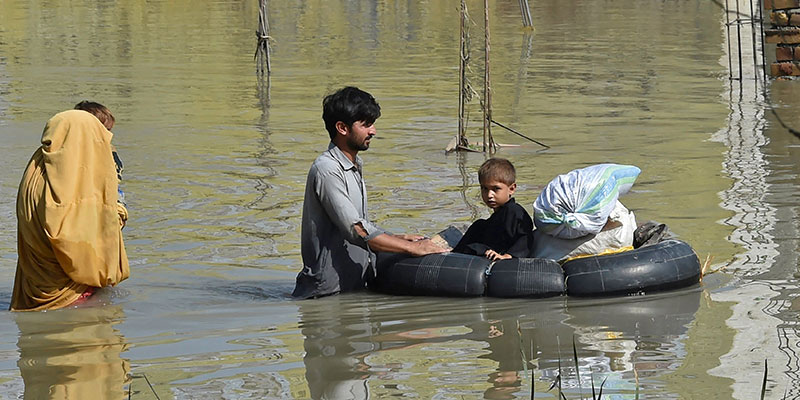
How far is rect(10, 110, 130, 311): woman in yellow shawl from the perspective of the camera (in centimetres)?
749

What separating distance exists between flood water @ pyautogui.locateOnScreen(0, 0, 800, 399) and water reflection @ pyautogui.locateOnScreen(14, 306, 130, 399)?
19 mm

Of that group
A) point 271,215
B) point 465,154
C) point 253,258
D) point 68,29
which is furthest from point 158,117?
point 68,29

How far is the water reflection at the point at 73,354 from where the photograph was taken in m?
6.06

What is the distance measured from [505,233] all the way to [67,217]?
259cm

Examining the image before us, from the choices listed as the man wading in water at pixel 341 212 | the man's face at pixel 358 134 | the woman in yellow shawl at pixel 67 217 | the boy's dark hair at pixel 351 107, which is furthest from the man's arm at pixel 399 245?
the woman in yellow shawl at pixel 67 217

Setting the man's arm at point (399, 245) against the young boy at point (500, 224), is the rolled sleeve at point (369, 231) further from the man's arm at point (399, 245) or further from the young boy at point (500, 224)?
the young boy at point (500, 224)

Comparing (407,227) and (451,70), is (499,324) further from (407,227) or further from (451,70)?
(451,70)

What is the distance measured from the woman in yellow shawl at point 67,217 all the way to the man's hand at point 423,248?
173cm

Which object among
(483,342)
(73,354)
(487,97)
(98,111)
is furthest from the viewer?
(487,97)

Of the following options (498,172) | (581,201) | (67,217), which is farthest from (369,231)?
(67,217)

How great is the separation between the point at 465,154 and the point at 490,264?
693cm

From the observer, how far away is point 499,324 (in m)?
7.37

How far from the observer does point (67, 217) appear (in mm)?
7520

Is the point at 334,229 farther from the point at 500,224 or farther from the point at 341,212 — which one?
the point at 500,224
